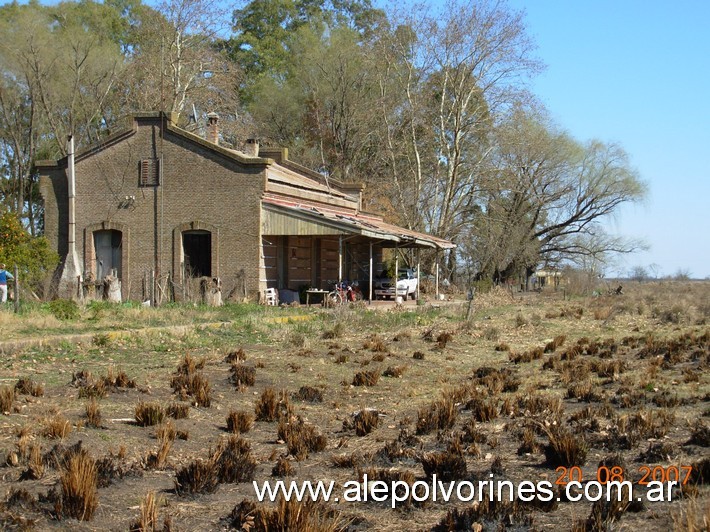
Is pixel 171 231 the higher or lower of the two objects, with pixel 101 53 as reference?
lower

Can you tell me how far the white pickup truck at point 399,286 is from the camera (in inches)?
1483

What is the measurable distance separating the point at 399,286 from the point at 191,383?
2516 cm

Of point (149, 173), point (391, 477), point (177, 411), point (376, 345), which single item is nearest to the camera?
point (391, 477)

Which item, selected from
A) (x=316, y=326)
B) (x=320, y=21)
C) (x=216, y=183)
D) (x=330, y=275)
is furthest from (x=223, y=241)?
(x=320, y=21)

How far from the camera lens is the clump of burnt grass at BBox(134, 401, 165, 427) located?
34.7ft

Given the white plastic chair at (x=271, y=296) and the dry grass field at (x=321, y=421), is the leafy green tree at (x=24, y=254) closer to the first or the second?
the white plastic chair at (x=271, y=296)

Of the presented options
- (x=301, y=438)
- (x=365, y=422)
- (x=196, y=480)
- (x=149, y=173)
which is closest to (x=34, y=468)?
(x=196, y=480)

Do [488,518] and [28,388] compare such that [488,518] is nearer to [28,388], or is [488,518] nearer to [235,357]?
[28,388]

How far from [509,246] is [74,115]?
1065 inches

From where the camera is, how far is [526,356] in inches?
725

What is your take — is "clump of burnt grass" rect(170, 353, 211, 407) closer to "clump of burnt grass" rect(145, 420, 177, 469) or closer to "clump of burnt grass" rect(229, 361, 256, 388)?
"clump of burnt grass" rect(229, 361, 256, 388)

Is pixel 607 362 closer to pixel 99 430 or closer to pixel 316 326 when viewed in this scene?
pixel 316 326

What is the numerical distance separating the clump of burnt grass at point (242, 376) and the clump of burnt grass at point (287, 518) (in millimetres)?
7091

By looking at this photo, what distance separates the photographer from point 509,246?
55.9m
